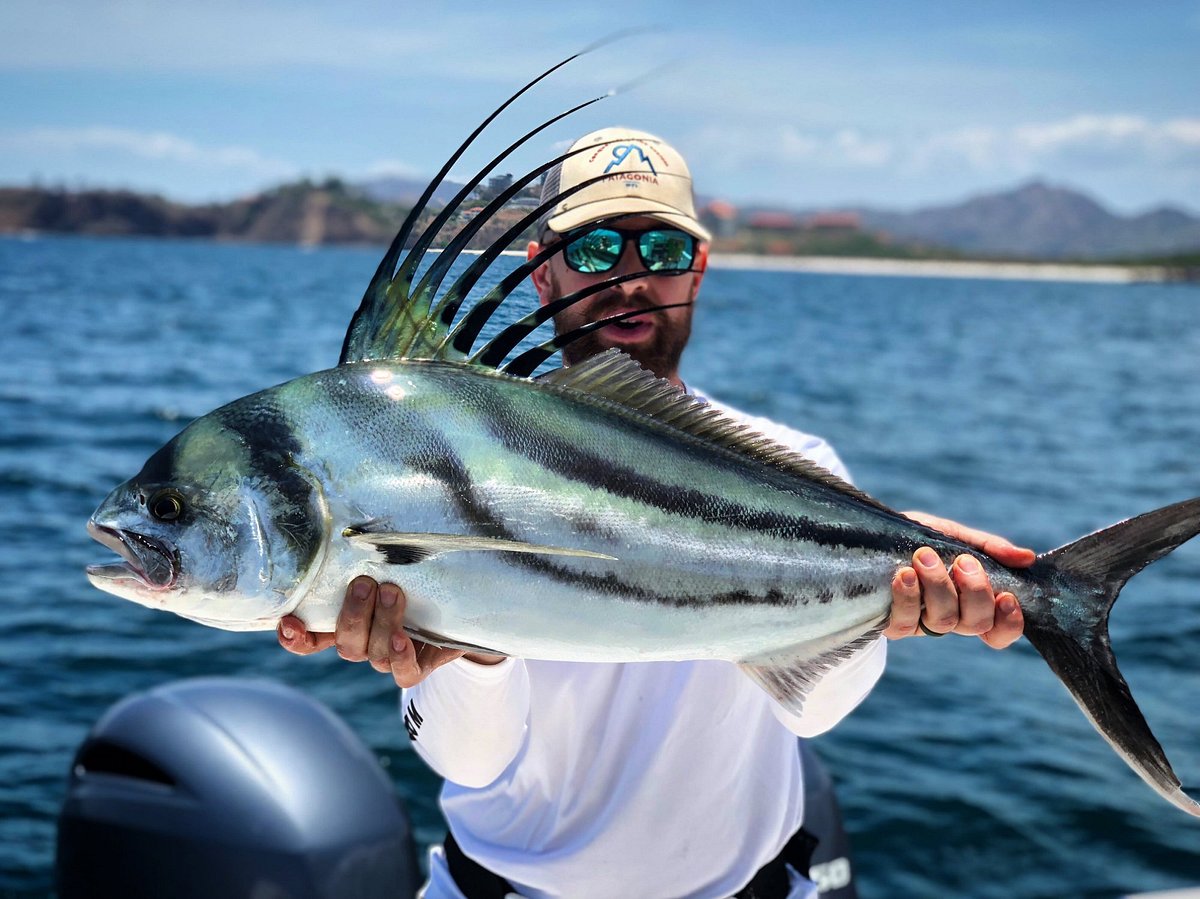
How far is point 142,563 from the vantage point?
81.4 inches

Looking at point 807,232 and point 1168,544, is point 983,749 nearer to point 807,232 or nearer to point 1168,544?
point 1168,544

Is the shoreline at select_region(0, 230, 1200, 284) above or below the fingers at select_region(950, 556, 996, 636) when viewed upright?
above

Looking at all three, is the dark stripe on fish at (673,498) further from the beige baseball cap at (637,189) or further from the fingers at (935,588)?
the beige baseball cap at (637,189)

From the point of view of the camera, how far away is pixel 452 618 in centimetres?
218

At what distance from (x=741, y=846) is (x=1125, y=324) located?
67.6 m

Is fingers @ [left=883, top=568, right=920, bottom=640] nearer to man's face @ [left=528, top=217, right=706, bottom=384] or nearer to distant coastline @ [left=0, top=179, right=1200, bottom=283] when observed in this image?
man's face @ [left=528, top=217, right=706, bottom=384]

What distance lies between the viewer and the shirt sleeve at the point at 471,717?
2748 mm

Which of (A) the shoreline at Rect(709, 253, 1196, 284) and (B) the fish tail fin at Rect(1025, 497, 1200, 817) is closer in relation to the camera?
(B) the fish tail fin at Rect(1025, 497, 1200, 817)

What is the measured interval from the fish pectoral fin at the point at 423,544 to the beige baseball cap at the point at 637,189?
1174 mm

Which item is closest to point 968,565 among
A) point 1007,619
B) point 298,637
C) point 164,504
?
point 1007,619

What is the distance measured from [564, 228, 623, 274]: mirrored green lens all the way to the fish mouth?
1.52 m

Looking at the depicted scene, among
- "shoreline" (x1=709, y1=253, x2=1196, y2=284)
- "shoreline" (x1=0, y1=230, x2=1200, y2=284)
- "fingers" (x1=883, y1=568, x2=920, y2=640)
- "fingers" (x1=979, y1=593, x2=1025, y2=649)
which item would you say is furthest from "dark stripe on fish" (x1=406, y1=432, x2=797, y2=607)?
"shoreline" (x1=709, y1=253, x2=1196, y2=284)

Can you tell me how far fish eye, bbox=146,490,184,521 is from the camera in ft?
6.85

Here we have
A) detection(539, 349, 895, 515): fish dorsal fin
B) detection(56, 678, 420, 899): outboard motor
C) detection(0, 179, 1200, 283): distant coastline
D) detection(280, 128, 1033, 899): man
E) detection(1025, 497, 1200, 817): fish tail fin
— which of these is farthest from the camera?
detection(0, 179, 1200, 283): distant coastline
